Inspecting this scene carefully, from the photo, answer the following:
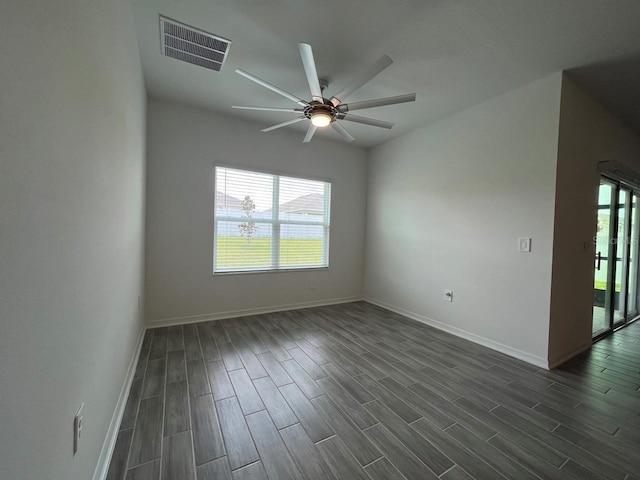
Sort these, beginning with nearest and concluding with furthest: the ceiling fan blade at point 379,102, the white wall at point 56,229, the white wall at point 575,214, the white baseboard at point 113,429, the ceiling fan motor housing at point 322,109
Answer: the white wall at point 56,229
the white baseboard at point 113,429
the ceiling fan blade at point 379,102
the ceiling fan motor housing at point 322,109
the white wall at point 575,214

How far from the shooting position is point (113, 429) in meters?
1.55

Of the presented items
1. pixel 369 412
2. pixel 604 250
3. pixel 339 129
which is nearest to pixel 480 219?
pixel 604 250

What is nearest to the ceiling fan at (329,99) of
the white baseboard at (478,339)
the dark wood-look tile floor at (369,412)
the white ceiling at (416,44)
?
the white ceiling at (416,44)

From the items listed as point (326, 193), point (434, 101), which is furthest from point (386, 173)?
point (434, 101)

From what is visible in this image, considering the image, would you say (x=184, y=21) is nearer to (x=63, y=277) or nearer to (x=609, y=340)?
(x=63, y=277)

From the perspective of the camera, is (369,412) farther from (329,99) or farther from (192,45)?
(192,45)

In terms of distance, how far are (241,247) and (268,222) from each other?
539mm

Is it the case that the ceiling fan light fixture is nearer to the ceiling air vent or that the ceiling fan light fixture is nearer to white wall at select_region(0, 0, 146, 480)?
the ceiling air vent

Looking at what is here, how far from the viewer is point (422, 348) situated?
288cm

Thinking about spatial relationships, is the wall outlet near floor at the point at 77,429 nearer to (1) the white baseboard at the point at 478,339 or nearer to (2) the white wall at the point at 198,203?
(2) the white wall at the point at 198,203

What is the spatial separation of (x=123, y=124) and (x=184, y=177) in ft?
5.53

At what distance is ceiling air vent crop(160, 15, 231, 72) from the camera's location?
202 centimetres

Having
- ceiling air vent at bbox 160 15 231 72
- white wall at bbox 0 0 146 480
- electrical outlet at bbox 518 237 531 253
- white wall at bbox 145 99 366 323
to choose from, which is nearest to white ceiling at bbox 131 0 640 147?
ceiling air vent at bbox 160 15 231 72

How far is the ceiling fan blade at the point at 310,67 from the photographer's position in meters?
1.76
